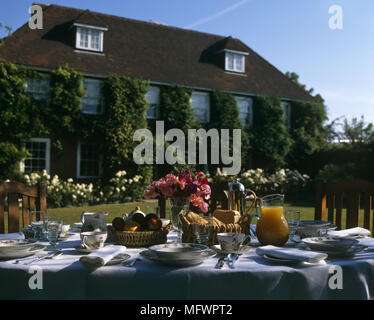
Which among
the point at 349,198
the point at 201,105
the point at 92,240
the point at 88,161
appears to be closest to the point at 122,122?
the point at 88,161

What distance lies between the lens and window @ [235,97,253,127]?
18344mm

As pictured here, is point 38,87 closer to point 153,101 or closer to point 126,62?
point 126,62

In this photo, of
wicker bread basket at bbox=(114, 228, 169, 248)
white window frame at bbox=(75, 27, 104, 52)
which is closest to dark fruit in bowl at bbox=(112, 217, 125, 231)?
wicker bread basket at bbox=(114, 228, 169, 248)

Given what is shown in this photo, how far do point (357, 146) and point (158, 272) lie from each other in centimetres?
1887

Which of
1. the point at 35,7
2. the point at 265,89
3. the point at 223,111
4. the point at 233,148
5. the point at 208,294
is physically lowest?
the point at 208,294

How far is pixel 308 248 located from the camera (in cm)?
240

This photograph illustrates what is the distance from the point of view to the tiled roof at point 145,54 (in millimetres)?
14594

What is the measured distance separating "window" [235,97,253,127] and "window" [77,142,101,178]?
24.2 feet

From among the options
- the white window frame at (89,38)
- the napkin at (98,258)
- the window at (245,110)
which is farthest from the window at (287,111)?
the napkin at (98,258)

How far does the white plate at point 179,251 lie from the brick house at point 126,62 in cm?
1282

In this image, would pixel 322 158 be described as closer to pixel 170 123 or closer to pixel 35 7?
pixel 170 123

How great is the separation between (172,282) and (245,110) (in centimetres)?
1728

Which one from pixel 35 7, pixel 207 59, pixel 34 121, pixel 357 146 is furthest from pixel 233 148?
pixel 35 7

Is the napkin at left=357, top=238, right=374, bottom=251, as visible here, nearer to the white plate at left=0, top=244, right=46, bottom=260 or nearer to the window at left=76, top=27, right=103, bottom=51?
the white plate at left=0, top=244, right=46, bottom=260
